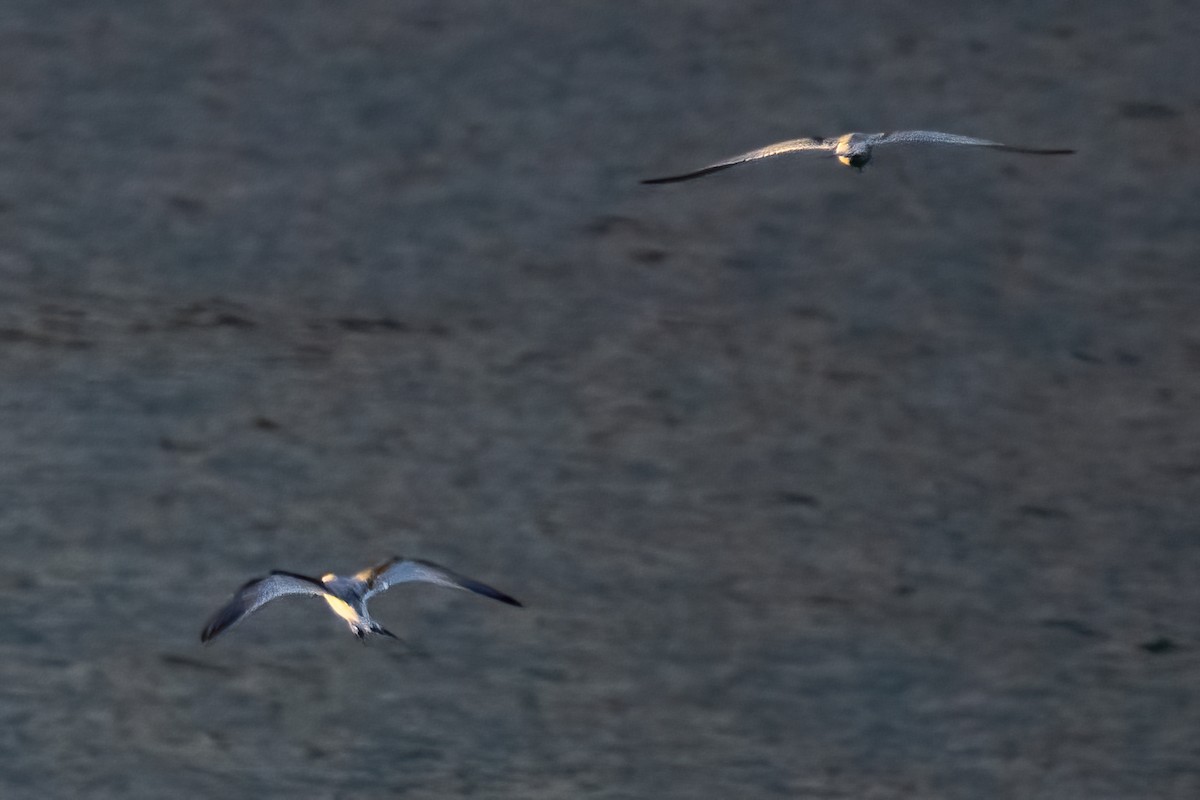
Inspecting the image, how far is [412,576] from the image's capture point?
4402 millimetres

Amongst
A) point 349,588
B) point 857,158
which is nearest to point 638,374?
point 857,158

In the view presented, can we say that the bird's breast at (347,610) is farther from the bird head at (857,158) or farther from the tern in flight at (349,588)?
the bird head at (857,158)

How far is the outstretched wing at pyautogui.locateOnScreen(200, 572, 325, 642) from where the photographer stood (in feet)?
13.8

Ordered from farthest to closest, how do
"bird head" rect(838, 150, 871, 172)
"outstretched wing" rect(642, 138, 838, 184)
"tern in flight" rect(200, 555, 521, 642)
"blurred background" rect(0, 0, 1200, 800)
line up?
"blurred background" rect(0, 0, 1200, 800) → "bird head" rect(838, 150, 871, 172) → "tern in flight" rect(200, 555, 521, 642) → "outstretched wing" rect(642, 138, 838, 184)

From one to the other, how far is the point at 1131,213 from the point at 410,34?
2.39m

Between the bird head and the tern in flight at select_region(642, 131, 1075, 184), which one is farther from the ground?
the tern in flight at select_region(642, 131, 1075, 184)

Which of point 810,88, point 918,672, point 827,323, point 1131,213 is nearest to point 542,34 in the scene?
point 810,88

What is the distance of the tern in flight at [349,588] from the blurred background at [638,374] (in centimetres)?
46

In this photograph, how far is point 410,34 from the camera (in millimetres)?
4855

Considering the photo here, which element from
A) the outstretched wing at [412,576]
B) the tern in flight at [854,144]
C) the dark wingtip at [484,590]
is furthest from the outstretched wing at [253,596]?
the tern in flight at [854,144]

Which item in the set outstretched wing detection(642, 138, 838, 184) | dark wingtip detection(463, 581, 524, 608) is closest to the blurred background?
dark wingtip detection(463, 581, 524, 608)

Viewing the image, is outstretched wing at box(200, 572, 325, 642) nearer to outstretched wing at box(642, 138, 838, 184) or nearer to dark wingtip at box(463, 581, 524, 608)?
dark wingtip at box(463, 581, 524, 608)

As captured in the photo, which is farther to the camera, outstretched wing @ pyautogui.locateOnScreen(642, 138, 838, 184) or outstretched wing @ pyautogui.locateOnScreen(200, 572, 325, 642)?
outstretched wing @ pyautogui.locateOnScreen(200, 572, 325, 642)

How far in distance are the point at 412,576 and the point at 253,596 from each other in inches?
18.1
